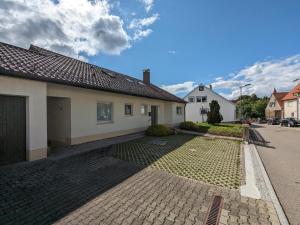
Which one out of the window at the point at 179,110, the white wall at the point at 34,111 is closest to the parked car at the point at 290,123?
the window at the point at 179,110

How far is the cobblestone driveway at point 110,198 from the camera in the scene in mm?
3508

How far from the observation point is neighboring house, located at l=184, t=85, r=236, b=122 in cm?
3766

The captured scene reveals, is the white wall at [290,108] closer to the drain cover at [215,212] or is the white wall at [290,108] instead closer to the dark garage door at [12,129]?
the drain cover at [215,212]

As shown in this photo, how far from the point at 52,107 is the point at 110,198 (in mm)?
7419

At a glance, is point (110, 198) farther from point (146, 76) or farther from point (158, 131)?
point (146, 76)

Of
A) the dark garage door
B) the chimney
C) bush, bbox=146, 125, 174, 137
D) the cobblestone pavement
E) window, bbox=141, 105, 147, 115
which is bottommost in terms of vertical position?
the cobblestone pavement

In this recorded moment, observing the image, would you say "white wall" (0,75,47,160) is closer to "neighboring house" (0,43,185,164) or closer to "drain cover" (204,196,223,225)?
"neighboring house" (0,43,185,164)

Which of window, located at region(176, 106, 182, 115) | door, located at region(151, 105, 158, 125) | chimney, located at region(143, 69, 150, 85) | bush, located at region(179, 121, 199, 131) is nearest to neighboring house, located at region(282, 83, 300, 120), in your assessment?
window, located at region(176, 106, 182, 115)

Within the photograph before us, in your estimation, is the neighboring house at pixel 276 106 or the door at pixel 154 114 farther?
the neighboring house at pixel 276 106

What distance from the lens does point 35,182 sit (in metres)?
4.94

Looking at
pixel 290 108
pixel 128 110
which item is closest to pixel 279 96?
pixel 290 108

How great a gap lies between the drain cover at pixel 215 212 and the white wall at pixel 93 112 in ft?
24.2

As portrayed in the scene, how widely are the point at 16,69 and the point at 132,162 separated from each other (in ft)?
16.3

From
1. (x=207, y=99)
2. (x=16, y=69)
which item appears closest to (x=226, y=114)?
(x=207, y=99)
